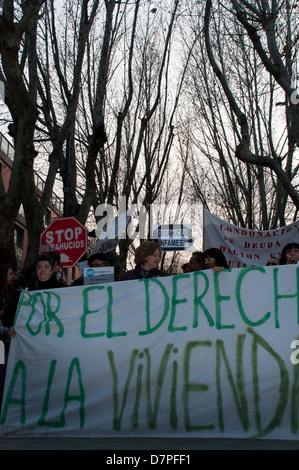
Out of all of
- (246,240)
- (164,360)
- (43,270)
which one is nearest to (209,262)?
(164,360)

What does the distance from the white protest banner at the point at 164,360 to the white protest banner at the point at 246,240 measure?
3.73m

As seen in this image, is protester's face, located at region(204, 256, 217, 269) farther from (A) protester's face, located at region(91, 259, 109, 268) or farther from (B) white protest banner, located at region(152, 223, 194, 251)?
(B) white protest banner, located at region(152, 223, 194, 251)

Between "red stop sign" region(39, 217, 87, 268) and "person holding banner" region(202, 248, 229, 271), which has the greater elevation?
"red stop sign" region(39, 217, 87, 268)

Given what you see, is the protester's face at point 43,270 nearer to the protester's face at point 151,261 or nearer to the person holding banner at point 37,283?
the person holding banner at point 37,283

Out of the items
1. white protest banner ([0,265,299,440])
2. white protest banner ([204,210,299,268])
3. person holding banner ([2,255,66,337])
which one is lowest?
white protest banner ([0,265,299,440])

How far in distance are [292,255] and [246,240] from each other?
2.83m

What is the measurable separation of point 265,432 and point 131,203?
1486 cm

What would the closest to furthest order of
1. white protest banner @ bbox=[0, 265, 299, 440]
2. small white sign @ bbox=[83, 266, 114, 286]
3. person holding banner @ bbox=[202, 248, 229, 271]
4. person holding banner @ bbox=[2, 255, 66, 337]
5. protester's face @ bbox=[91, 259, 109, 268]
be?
white protest banner @ bbox=[0, 265, 299, 440]
person holding banner @ bbox=[2, 255, 66, 337]
person holding banner @ bbox=[202, 248, 229, 271]
small white sign @ bbox=[83, 266, 114, 286]
protester's face @ bbox=[91, 259, 109, 268]

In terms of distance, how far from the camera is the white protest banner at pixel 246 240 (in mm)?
8297


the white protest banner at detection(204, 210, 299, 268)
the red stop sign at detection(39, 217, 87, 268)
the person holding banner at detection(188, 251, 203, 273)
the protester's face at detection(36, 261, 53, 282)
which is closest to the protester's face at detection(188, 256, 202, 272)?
the person holding banner at detection(188, 251, 203, 273)

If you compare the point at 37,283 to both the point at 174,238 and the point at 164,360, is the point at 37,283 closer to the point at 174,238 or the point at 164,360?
the point at 164,360

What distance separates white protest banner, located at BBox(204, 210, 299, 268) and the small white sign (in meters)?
2.91

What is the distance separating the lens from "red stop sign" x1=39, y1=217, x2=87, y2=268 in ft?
30.3

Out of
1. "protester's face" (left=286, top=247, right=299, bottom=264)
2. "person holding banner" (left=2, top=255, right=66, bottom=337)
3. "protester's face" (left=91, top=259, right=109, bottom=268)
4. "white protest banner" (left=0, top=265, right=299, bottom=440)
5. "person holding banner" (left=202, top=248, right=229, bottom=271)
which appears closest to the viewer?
"white protest banner" (left=0, top=265, right=299, bottom=440)
